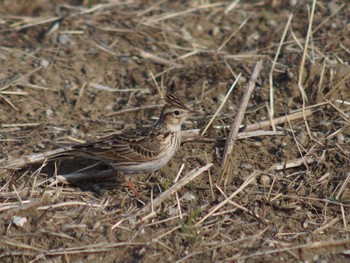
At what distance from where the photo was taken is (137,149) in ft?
27.9

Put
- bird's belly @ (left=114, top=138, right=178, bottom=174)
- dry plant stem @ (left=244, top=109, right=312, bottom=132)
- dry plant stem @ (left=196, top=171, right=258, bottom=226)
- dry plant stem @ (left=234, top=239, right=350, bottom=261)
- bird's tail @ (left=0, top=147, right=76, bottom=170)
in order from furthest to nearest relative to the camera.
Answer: dry plant stem @ (left=244, top=109, right=312, bottom=132) < bird's tail @ (left=0, top=147, right=76, bottom=170) < bird's belly @ (left=114, top=138, right=178, bottom=174) < dry plant stem @ (left=196, top=171, right=258, bottom=226) < dry plant stem @ (left=234, top=239, right=350, bottom=261)

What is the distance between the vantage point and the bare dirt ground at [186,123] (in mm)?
7562

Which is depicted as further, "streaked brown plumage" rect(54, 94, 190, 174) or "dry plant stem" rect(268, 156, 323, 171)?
"dry plant stem" rect(268, 156, 323, 171)

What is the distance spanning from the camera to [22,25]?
12.2 m

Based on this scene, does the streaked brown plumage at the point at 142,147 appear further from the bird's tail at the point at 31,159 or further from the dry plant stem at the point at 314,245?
the dry plant stem at the point at 314,245

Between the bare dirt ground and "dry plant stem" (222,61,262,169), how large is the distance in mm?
195

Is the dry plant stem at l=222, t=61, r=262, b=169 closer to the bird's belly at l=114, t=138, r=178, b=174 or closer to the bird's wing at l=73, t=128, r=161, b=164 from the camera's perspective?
the bird's belly at l=114, t=138, r=178, b=174

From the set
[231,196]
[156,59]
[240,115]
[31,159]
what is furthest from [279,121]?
[31,159]

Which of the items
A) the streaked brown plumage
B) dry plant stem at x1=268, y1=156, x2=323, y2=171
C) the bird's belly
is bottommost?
dry plant stem at x1=268, y1=156, x2=323, y2=171

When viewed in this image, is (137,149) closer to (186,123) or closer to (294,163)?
(186,123)

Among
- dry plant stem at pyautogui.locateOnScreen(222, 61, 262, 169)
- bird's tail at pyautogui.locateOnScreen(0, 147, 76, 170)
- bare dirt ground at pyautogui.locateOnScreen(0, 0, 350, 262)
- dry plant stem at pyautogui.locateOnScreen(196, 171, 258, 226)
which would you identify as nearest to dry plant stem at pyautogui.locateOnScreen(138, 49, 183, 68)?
bare dirt ground at pyautogui.locateOnScreen(0, 0, 350, 262)

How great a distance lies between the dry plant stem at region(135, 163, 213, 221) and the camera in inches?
313

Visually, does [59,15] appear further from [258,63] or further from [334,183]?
[334,183]

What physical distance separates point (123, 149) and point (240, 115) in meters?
1.77
